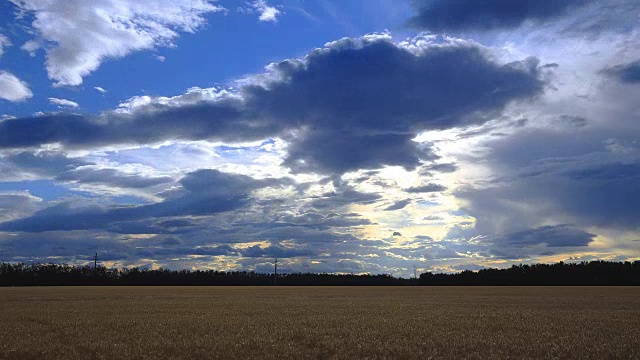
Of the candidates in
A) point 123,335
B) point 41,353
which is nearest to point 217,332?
point 123,335

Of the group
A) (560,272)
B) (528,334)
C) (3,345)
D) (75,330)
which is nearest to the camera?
(3,345)

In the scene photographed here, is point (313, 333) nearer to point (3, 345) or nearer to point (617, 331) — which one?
point (3, 345)

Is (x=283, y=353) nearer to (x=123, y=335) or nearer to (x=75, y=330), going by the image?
(x=123, y=335)

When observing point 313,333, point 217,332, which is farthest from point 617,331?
point 217,332

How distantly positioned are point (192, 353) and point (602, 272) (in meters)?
185

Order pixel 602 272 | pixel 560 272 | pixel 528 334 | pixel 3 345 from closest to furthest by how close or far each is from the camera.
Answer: pixel 3 345, pixel 528 334, pixel 602 272, pixel 560 272

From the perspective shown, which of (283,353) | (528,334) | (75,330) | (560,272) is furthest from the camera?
(560,272)

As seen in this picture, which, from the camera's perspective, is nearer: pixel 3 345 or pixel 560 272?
pixel 3 345

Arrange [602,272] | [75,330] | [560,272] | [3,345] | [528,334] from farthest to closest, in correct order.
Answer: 1. [560,272]
2. [602,272]
3. [75,330]
4. [528,334]
5. [3,345]

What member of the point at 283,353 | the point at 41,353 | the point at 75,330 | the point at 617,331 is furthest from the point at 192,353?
the point at 617,331

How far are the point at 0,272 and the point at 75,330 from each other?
179804 millimetres

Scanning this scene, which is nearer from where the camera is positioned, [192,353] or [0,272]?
[192,353]

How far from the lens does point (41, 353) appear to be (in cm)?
2064

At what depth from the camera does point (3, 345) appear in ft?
73.8
